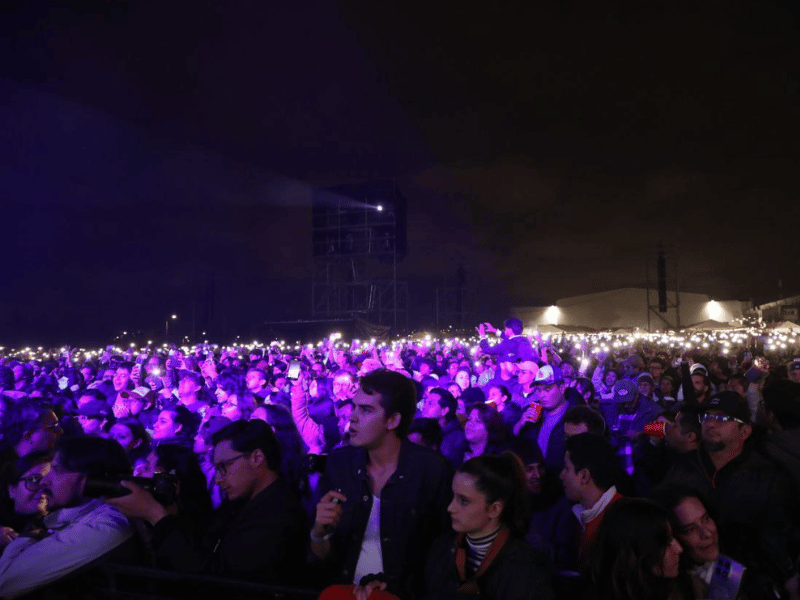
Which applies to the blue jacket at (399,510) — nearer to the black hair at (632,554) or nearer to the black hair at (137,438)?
the black hair at (632,554)

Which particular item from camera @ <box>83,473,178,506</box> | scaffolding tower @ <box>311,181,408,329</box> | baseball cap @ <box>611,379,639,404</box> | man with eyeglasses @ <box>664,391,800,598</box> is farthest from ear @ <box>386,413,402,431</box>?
scaffolding tower @ <box>311,181,408,329</box>

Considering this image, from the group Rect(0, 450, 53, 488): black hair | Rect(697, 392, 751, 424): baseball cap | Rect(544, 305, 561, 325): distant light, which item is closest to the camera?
Rect(0, 450, 53, 488): black hair

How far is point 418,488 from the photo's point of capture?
2738 mm

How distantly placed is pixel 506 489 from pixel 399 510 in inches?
23.5

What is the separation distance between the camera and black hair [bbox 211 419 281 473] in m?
2.92

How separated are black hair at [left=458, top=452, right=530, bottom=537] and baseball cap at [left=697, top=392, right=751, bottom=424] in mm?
2125

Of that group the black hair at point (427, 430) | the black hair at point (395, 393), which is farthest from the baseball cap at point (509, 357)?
the black hair at point (395, 393)

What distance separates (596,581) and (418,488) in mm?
893

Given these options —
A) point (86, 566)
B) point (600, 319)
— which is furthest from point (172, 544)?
point (600, 319)

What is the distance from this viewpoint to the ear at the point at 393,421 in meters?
2.85

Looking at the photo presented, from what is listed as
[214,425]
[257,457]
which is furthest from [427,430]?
[257,457]

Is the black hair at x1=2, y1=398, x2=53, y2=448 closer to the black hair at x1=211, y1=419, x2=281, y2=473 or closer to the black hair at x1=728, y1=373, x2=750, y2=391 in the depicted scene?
the black hair at x1=211, y1=419, x2=281, y2=473

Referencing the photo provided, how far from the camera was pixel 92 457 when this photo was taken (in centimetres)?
266

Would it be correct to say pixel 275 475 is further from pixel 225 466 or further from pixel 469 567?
pixel 469 567
